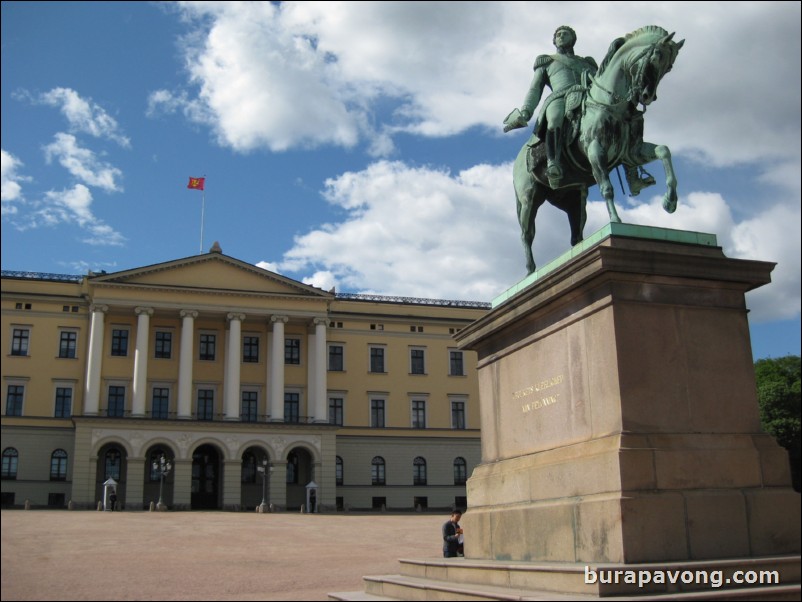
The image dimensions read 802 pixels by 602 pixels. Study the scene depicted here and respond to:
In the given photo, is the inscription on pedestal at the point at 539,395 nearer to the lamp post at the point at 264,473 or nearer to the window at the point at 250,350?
the lamp post at the point at 264,473

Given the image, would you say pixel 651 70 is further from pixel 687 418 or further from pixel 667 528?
pixel 667 528

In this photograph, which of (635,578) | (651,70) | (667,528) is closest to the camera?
(635,578)

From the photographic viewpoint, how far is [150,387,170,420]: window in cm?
5538

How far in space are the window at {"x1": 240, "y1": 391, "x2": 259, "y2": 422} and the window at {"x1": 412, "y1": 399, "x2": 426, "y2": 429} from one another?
37.6 feet

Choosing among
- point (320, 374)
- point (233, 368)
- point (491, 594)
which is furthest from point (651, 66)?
point (320, 374)

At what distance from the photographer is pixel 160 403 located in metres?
55.9

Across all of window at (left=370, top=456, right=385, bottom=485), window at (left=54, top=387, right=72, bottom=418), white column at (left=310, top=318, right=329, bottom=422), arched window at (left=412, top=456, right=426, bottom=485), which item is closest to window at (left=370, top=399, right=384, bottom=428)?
window at (left=370, top=456, right=385, bottom=485)

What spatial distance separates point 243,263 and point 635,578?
→ 167 feet

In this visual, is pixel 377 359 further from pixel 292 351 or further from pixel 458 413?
pixel 458 413

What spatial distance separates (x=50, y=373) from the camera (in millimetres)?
54906

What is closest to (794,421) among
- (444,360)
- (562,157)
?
(444,360)

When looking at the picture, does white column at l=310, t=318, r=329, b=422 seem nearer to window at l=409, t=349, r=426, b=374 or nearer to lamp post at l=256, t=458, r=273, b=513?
lamp post at l=256, t=458, r=273, b=513

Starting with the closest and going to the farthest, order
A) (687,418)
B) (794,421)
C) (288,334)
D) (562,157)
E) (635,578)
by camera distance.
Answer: (635,578) → (687,418) → (562,157) → (794,421) → (288,334)

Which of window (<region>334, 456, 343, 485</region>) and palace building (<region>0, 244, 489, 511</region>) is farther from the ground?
palace building (<region>0, 244, 489, 511</region>)
